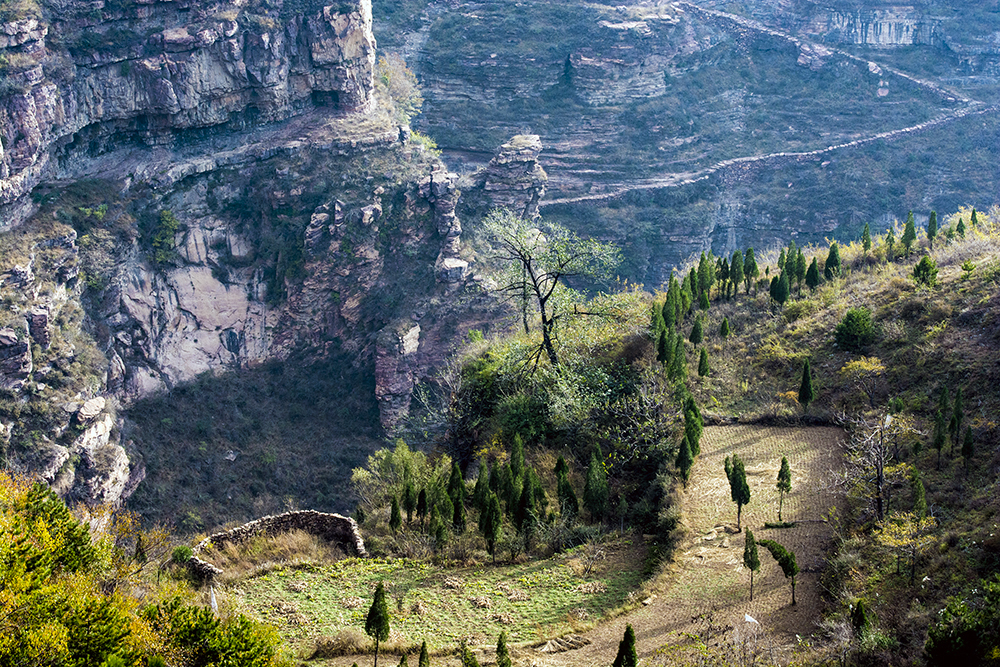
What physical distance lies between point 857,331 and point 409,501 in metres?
11.7

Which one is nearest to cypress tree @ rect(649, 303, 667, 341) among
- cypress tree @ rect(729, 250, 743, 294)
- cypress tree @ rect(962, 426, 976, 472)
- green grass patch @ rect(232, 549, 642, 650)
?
cypress tree @ rect(729, 250, 743, 294)

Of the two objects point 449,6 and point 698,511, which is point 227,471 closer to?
point 698,511

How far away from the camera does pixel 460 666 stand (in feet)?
47.7

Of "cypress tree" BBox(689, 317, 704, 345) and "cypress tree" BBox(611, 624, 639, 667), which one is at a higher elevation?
"cypress tree" BBox(611, 624, 639, 667)

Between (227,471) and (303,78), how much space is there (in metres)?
25.2

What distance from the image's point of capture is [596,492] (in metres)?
19.8

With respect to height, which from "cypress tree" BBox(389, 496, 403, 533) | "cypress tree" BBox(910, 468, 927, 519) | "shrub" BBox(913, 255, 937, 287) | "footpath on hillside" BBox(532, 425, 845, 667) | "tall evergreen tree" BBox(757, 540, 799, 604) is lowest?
"cypress tree" BBox(389, 496, 403, 533)

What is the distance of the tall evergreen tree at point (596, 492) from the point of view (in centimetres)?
1984

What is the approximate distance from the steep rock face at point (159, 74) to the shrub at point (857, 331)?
122 feet

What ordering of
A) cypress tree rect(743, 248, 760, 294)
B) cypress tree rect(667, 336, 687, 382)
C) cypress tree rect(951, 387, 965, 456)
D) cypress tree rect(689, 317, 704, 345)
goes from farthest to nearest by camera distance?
cypress tree rect(743, 248, 760, 294), cypress tree rect(689, 317, 704, 345), cypress tree rect(667, 336, 687, 382), cypress tree rect(951, 387, 965, 456)

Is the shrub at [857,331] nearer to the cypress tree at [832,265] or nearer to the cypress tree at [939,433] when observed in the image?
the cypress tree at [939,433]

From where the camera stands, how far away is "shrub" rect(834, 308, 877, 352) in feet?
75.6

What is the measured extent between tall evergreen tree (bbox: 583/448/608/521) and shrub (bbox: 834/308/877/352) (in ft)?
25.3

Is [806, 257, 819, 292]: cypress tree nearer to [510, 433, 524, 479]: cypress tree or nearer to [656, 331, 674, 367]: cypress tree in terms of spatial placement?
[656, 331, 674, 367]: cypress tree
